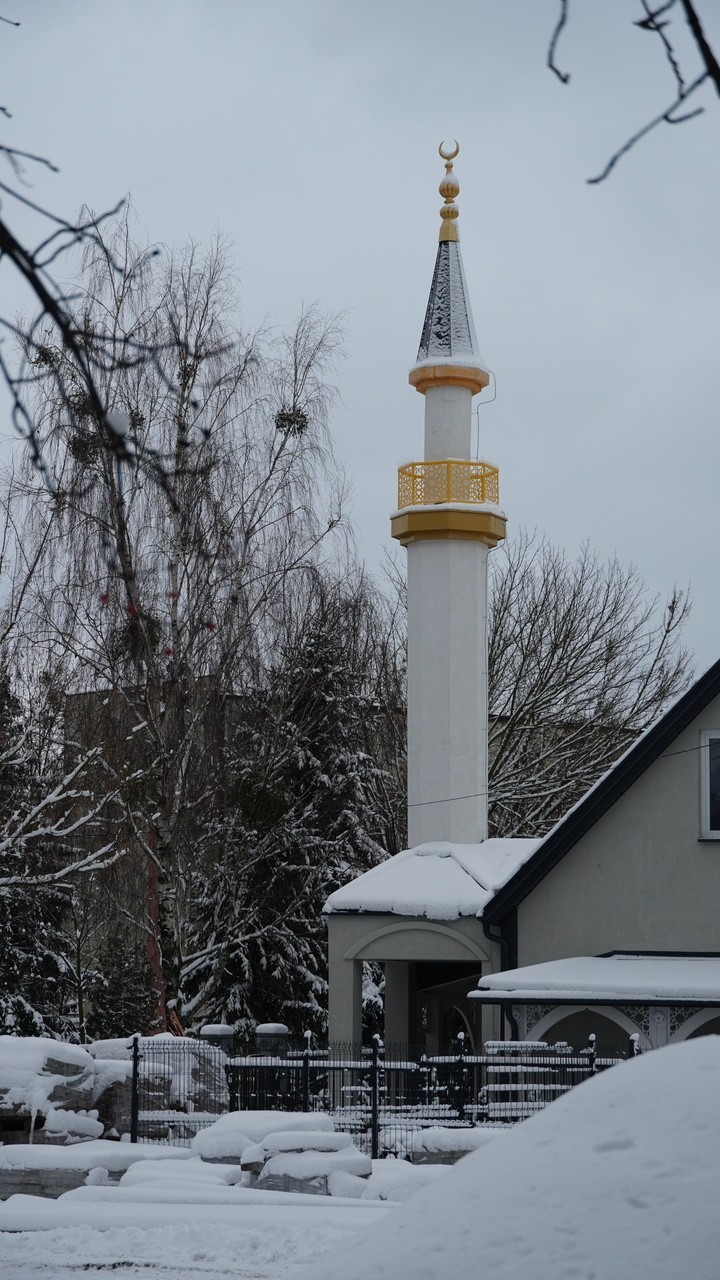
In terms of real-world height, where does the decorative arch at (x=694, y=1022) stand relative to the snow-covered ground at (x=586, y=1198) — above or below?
below

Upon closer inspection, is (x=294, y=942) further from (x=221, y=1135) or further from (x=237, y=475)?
→ (x=221, y=1135)

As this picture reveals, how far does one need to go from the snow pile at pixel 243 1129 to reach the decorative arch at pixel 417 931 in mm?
5016

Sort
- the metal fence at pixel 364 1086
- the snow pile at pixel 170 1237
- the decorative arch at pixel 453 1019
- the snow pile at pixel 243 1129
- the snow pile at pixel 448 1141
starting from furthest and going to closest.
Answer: the decorative arch at pixel 453 1019
the metal fence at pixel 364 1086
the snow pile at pixel 448 1141
the snow pile at pixel 243 1129
the snow pile at pixel 170 1237

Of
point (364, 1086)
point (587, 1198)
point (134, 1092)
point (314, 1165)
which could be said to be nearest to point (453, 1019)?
point (364, 1086)

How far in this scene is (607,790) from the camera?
20797 mm

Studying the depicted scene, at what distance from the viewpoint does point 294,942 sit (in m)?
30.4

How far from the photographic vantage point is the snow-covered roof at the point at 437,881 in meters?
22.4

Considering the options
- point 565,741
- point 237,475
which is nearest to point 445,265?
point 237,475

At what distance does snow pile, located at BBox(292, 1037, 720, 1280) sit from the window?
16504 mm

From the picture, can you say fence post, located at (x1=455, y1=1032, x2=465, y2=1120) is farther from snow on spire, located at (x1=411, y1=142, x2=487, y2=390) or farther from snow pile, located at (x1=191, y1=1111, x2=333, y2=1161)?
snow on spire, located at (x1=411, y1=142, x2=487, y2=390)

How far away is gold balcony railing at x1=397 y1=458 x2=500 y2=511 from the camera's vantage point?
86.0 ft

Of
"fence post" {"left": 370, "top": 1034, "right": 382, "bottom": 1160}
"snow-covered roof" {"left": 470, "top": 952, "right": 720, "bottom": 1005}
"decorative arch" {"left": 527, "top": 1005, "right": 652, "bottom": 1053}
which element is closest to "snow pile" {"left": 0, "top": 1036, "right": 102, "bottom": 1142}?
"fence post" {"left": 370, "top": 1034, "right": 382, "bottom": 1160}

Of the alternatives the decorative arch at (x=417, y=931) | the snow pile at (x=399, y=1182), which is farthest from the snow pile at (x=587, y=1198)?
the decorative arch at (x=417, y=931)

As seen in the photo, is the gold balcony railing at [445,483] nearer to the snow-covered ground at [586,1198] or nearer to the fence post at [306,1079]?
the fence post at [306,1079]
